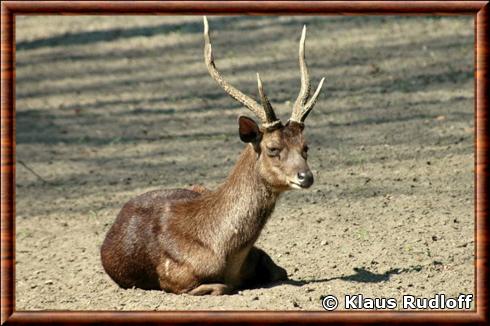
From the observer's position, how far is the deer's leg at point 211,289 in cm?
852

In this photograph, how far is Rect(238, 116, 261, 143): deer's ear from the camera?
8.58m

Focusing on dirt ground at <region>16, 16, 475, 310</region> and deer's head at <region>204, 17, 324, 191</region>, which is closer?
deer's head at <region>204, 17, 324, 191</region>

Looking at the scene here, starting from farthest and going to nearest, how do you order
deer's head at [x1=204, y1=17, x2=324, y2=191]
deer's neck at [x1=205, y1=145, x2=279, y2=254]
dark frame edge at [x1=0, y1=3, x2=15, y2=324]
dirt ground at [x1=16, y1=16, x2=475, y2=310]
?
dirt ground at [x1=16, y1=16, x2=475, y2=310] → deer's neck at [x1=205, y1=145, x2=279, y2=254] → deer's head at [x1=204, y1=17, x2=324, y2=191] → dark frame edge at [x1=0, y1=3, x2=15, y2=324]

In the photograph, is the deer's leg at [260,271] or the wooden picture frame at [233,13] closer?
the wooden picture frame at [233,13]

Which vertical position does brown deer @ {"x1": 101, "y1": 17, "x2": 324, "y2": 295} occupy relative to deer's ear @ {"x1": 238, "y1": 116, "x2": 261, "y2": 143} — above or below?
below

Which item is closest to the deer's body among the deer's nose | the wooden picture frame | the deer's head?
the deer's head

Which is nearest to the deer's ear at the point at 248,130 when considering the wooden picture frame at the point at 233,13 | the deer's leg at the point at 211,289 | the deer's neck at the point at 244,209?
the deer's neck at the point at 244,209

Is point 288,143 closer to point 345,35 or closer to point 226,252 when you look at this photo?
point 226,252

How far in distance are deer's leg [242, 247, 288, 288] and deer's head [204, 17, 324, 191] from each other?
78 cm

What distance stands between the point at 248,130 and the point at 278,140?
0.29 meters

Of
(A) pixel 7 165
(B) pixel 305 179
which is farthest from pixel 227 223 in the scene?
(A) pixel 7 165

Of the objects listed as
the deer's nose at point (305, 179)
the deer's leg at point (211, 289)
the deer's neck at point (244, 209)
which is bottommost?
the deer's leg at point (211, 289)

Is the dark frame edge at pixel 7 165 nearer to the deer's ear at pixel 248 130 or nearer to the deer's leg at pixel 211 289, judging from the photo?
the deer's leg at pixel 211 289

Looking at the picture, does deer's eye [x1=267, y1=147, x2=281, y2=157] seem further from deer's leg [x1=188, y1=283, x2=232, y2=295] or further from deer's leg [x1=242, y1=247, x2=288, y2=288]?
deer's leg [x1=188, y1=283, x2=232, y2=295]
